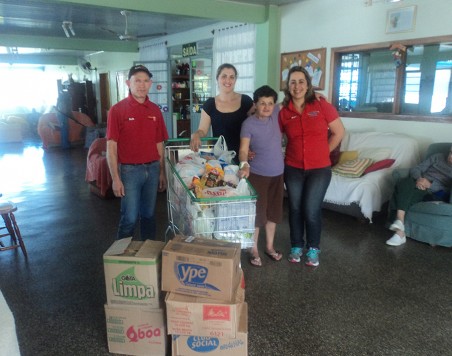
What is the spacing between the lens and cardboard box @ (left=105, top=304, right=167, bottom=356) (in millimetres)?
1904

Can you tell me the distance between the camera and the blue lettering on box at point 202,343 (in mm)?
1837

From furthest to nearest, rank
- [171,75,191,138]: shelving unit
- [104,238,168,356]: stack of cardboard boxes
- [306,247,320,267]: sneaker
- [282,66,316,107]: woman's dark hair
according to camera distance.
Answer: [171,75,191,138]: shelving unit, [306,247,320,267]: sneaker, [282,66,316,107]: woman's dark hair, [104,238,168,356]: stack of cardboard boxes

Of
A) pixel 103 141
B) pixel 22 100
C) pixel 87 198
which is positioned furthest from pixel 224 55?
pixel 22 100

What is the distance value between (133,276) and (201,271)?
1.15 ft

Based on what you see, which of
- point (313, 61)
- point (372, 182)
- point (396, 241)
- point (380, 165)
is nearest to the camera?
point (396, 241)

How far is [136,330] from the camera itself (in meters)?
1.96

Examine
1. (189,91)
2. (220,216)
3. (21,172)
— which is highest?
(189,91)

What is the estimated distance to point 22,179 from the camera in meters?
6.33

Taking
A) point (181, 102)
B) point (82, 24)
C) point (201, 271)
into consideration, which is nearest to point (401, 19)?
point (201, 271)

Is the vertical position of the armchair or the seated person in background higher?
the seated person in background

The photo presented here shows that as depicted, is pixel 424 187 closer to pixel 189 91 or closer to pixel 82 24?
pixel 189 91

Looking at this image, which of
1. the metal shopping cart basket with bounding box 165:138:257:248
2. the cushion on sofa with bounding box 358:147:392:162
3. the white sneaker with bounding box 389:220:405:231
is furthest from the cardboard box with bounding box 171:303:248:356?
the cushion on sofa with bounding box 358:147:392:162

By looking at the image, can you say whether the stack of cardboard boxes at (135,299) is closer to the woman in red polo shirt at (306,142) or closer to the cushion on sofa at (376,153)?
the woman in red polo shirt at (306,142)

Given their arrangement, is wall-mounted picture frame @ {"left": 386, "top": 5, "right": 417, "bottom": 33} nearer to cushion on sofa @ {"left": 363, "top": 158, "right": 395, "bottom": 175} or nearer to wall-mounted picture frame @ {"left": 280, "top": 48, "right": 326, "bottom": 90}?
wall-mounted picture frame @ {"left": 280, "top": 48, "right": 326, "bottom": 90}
